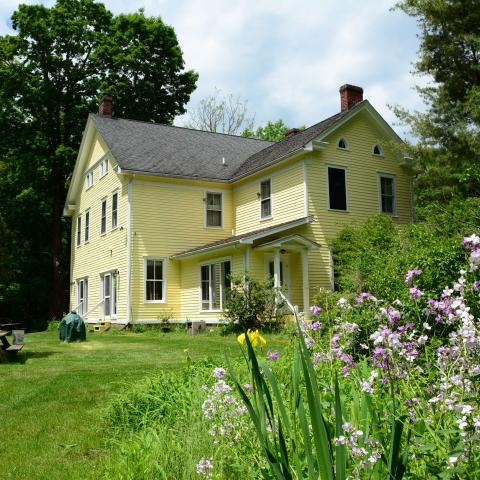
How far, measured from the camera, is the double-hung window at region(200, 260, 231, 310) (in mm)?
20125

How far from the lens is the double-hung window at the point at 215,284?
2012 cm

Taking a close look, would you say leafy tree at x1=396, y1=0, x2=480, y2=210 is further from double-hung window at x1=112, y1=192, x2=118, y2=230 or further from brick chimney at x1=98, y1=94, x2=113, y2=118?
brick chimney at x1=98, y1=94, x2=113, y2=118

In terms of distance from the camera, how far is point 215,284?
2052 centimetres

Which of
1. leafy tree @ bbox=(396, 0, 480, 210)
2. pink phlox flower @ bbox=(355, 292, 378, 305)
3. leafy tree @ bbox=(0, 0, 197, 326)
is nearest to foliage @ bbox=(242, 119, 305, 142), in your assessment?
leafy tree @ bbox=(0, 0, 197, 326)

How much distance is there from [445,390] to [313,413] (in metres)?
0.93

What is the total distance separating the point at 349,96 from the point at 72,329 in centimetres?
1341

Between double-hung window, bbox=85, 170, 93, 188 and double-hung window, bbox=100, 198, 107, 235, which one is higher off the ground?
double-hung window, bbox=85, 170, 93, 188

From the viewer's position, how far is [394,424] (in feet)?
7.11

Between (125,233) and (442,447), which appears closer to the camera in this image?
(442,447)

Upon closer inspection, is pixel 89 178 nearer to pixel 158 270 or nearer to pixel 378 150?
pixel 158 270

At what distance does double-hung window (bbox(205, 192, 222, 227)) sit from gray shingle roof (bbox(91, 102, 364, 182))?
2.59 feet

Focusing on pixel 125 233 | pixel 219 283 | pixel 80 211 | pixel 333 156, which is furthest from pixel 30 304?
pixel 333 156

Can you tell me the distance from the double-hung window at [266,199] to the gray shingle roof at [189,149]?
731mm

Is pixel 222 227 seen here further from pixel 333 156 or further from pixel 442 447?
pixel 442 447
